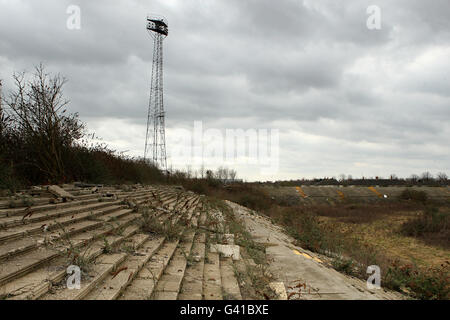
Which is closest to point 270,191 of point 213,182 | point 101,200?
point 213,182

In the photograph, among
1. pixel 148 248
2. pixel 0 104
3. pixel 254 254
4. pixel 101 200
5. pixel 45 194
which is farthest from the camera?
pixel 0 104

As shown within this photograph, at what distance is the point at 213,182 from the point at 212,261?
26890 mm

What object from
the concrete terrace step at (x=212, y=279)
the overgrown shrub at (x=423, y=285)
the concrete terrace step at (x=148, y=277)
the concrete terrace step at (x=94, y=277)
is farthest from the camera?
the overgrown shrub at (x=423, y=285)

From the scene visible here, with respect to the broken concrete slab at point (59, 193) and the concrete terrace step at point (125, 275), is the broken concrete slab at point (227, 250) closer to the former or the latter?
the concrete terrace step at point (125, 275)

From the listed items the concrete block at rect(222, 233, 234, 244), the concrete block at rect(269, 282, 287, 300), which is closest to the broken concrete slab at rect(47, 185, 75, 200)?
the concrete block at rect(222, 233, 234, 244)

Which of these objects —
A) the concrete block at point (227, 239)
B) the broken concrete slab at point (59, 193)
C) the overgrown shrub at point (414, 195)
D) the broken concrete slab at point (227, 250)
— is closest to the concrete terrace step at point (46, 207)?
the broken concrete slab at point (59, 193)

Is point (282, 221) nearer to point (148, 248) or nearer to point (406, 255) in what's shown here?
point (406, 255)

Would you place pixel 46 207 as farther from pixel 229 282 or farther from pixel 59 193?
pixel 229 282

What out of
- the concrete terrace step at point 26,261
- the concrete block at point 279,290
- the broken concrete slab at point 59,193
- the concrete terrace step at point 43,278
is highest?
the broken concrete slab at point 59,193

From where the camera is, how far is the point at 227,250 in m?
6.12

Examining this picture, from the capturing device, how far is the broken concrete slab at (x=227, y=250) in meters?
5.96

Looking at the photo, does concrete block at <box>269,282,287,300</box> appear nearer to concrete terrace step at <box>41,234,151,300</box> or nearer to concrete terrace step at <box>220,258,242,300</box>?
concrete terrace step at <box>220,258,242,300</box>

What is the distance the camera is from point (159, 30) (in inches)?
1017

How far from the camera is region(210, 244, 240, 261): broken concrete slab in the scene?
5.96m
